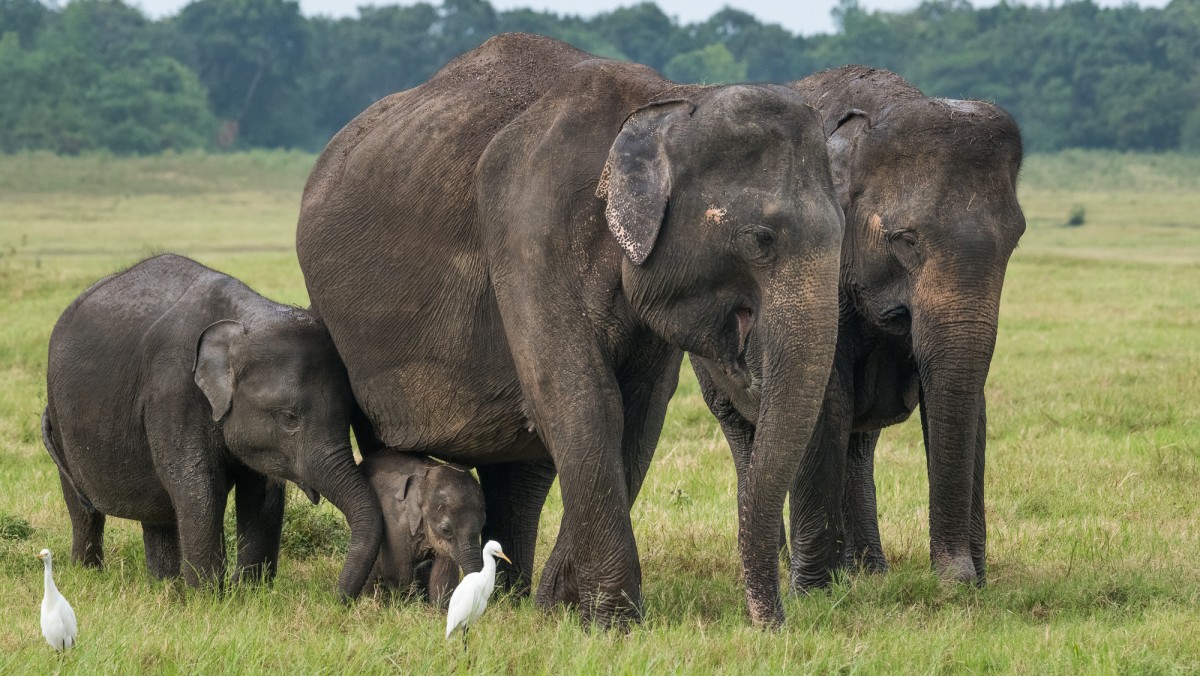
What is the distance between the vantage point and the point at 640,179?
530 cm

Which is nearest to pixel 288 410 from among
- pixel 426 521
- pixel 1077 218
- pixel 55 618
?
pixel 426 521

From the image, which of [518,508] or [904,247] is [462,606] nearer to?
[518,508]

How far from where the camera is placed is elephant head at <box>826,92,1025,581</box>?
21.2ft

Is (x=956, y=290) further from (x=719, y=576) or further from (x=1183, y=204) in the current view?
(x=1183, y=204)

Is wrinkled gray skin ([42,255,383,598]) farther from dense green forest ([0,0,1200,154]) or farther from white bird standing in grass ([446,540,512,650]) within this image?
dense green forest ([0,0,1200,154])

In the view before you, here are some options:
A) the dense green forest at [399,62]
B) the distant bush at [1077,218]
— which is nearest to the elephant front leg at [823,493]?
the distant bush at [1077,218]

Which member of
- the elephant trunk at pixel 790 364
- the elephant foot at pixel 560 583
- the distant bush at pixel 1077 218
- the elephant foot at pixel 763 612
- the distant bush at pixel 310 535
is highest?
the elephant trunk at pixel 790 364

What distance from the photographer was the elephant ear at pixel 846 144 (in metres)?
6.79

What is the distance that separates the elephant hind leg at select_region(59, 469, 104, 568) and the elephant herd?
0.35 m

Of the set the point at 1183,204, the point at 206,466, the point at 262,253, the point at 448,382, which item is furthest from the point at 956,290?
the point at 1183,204

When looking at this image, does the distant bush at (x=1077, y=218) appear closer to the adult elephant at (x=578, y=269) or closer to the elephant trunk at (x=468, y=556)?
the adult elephant at (x=578, y=269)

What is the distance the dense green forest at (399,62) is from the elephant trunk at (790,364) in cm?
5517

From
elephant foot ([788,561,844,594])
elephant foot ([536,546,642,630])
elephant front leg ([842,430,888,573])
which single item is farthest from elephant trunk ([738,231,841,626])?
elephant front leg ([842,430,888,573])

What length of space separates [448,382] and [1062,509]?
3.54 meters
